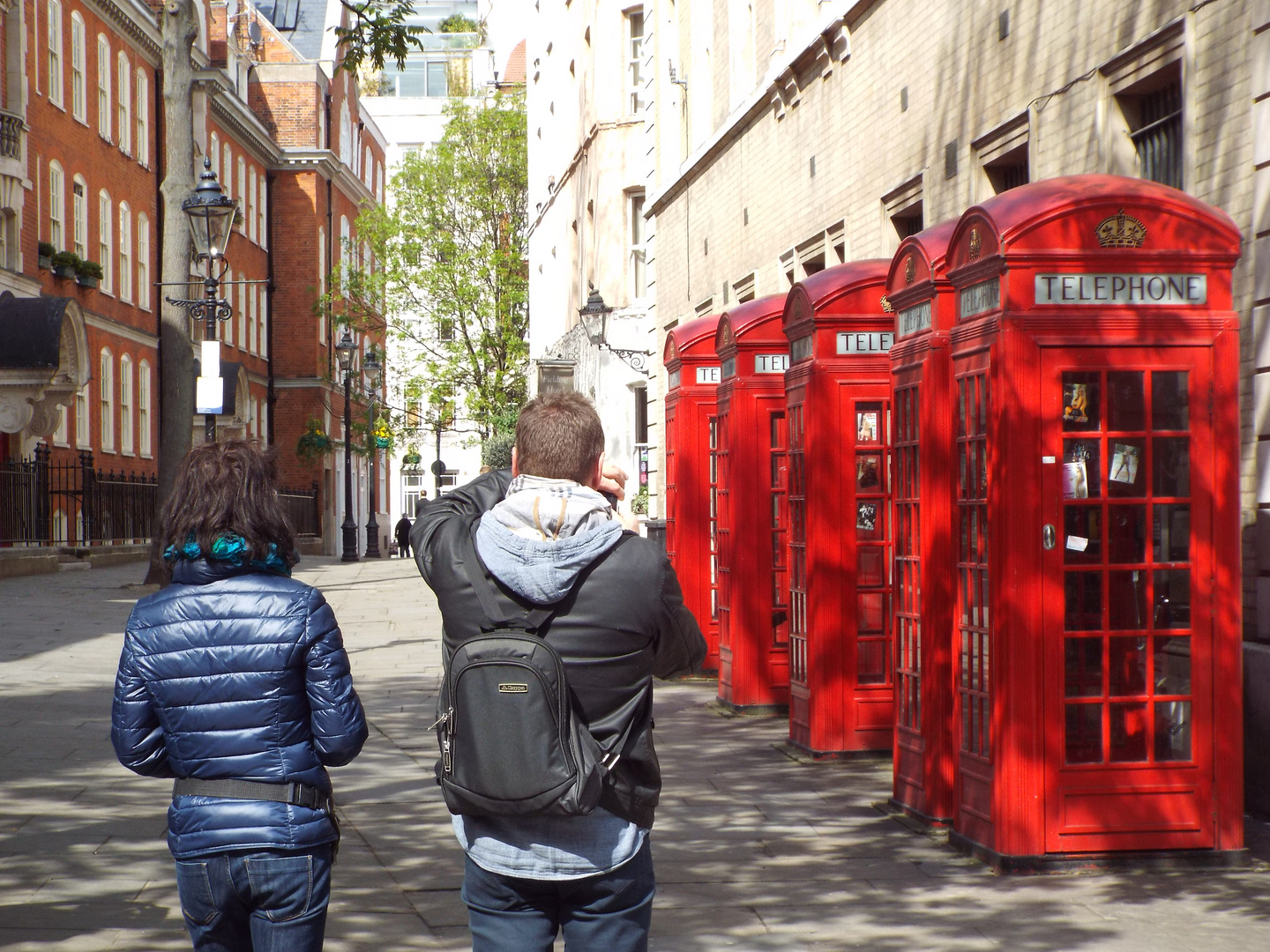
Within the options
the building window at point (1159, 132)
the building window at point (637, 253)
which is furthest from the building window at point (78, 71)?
the building window at point (1159, 132)

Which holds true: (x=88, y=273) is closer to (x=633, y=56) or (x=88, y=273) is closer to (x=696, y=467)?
(x=633, y=56)

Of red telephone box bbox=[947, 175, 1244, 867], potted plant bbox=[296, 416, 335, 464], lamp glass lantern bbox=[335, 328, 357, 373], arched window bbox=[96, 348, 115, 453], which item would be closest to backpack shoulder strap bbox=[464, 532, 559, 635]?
red telephone box bbox=[947, 175, 1244, 867]

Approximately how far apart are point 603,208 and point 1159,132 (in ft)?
70.0

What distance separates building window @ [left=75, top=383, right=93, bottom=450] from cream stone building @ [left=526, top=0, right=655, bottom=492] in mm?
10736

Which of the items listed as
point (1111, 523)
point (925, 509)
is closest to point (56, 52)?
point (925, 509)

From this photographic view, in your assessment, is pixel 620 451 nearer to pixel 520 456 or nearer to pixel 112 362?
pixel 112 362

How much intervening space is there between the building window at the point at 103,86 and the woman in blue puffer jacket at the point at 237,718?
3830 cm

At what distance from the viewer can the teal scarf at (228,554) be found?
385 cm

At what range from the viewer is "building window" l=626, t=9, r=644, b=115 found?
30.0m

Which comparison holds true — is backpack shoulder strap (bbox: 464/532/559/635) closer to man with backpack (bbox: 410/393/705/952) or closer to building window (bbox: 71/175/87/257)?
man with backpack (bbox: 410/393/705/952)

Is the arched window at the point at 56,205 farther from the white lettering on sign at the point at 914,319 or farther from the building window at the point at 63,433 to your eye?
the white lettering on sign at the point at 914,319

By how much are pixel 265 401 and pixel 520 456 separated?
56684mm

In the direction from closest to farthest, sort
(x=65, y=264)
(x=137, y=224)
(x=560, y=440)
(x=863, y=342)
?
(x=560, y=440), (x=863, y=342), (x=65, y=264), (x=137, y=224)

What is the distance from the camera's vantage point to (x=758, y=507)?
11688 mm
